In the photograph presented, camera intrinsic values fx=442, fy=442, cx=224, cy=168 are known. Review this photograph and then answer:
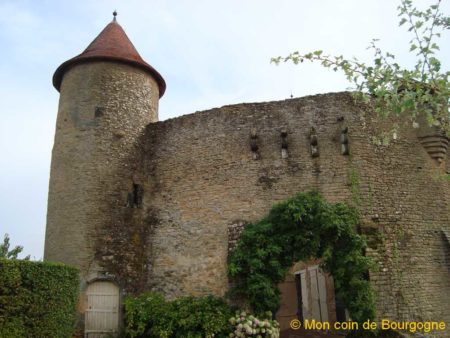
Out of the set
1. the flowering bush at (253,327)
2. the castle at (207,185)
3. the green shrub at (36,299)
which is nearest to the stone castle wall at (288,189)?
the castle at (207,185)

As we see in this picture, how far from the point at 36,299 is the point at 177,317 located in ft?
11.1

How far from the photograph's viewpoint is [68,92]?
518 inches

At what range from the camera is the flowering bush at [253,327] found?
375 inches

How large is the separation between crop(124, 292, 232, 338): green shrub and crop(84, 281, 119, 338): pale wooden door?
0.48 metres

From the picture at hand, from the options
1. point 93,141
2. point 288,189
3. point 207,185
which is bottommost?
point 288,189

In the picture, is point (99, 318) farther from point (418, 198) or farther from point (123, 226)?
point (418, 198)

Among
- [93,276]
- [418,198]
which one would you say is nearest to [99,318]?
[93,276]

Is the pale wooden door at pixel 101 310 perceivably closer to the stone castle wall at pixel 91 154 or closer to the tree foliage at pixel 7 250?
the stone castle wall at pixel 91 154

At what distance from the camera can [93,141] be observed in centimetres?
1240

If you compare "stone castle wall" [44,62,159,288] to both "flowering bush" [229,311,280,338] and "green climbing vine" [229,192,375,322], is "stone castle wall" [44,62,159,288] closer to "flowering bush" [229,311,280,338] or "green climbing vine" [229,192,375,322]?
"green climbing vine" [229,192,375,322]

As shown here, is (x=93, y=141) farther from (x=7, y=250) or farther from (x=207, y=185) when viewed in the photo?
(x=7, y=250)

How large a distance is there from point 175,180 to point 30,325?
570 cm

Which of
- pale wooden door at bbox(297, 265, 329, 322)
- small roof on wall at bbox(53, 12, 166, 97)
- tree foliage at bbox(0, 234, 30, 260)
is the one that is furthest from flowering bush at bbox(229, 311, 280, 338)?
tree foliage at bbox(0, 234, 30, 260)

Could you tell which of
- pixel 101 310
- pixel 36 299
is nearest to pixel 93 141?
pixel 101 310
